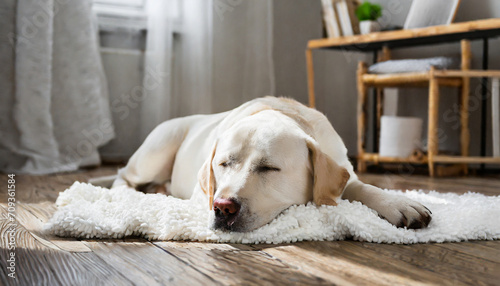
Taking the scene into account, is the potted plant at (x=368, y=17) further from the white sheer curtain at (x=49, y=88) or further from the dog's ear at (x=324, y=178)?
the dog's ear at (x=324, y=178)

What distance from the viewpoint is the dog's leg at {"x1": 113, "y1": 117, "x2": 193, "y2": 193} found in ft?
6.79

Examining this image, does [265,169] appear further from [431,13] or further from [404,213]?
[431,13]

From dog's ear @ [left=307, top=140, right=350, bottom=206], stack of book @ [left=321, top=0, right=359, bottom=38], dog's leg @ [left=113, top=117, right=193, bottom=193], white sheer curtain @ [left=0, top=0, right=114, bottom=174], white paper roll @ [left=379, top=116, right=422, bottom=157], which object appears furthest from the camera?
stack of book @ [left=321, top=0, right=359, bottom=38]

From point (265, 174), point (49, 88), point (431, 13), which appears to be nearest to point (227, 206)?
point (265, 174)

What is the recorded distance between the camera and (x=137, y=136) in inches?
146

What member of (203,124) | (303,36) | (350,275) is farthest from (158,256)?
(303,36)

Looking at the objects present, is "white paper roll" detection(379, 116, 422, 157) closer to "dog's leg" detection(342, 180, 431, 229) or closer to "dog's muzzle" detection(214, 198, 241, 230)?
"dog's leg" detection(342, 180, 431, 229)

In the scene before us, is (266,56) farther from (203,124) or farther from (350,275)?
(350,275)

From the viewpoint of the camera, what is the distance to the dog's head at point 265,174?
3.96ft

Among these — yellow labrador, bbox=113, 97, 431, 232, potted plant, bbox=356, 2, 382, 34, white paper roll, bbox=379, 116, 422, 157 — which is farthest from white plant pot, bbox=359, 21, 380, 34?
yellow labrador, bbox=113, 97, 431, 232

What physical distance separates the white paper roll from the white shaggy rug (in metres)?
2.08

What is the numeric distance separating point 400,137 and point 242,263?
2689 millimetres

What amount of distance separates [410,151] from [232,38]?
1508mm

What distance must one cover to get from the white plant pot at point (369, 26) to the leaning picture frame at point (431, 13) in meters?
0.27
